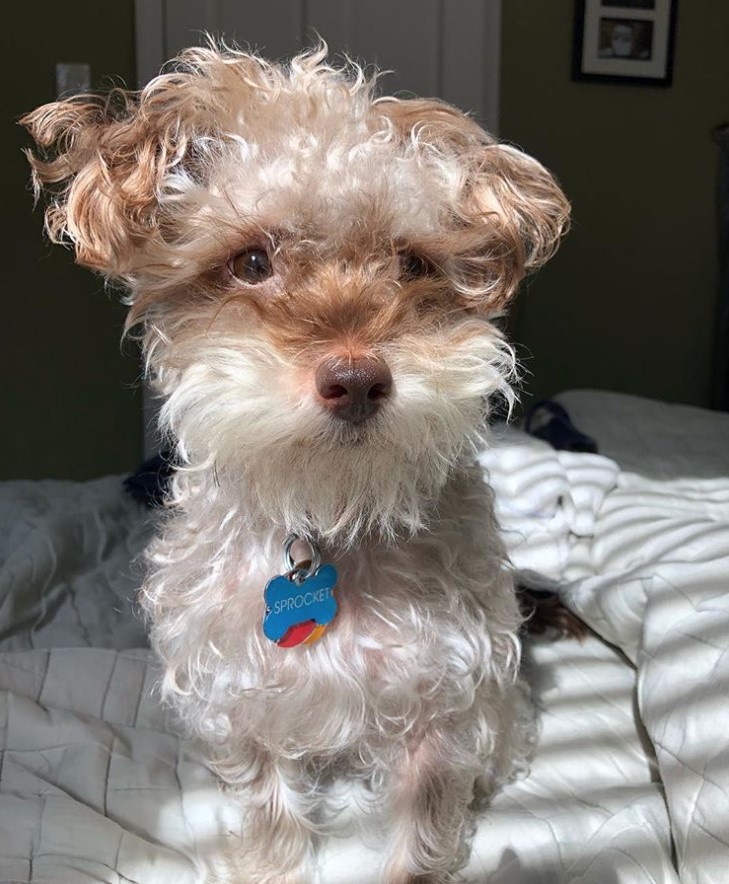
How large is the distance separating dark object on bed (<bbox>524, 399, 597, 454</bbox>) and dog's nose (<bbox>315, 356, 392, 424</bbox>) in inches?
57.0

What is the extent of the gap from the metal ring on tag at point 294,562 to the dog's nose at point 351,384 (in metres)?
0.24

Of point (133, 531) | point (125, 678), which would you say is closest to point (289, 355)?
point (125, 678)

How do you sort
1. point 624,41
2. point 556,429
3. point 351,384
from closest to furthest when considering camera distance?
point 351,384, point 556,429, point 624,41

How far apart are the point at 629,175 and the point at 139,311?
2599 millimetres

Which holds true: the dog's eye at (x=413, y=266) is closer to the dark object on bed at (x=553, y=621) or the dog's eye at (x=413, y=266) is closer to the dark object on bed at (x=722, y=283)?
the dark object on bed at (x=553, y=621)

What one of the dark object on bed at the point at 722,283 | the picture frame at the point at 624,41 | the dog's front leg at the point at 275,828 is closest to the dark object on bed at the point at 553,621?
the dog's front leg at the point at 275,828

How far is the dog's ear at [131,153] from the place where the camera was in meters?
0.83

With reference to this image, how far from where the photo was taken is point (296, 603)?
913 mm

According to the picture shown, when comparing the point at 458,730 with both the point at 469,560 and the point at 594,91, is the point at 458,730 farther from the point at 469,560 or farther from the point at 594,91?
the point at 594,91

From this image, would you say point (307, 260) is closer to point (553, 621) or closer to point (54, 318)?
point (553, 621)

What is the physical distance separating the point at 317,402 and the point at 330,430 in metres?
0.03

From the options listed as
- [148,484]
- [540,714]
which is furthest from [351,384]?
[148,484]

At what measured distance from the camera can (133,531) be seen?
187 cm

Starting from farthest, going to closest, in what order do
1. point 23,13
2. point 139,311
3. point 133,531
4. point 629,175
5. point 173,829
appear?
point 629,175 → point 23,13 → point 133,531 → point 173,829 → point 139,311
